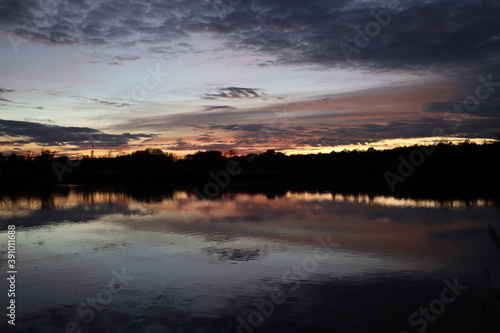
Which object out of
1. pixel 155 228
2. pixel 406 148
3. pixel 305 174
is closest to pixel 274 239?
pixel 155 228

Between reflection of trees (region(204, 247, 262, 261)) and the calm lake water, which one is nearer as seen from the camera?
the calm lake water

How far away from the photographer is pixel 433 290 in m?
7.39

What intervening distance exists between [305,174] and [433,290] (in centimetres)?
6321

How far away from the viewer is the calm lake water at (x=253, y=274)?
20.0 feet

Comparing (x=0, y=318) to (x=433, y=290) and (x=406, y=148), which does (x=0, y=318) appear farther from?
(x=406, y=148)

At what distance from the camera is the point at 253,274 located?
27.8ft

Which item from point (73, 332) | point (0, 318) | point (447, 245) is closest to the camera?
point (73, 332)

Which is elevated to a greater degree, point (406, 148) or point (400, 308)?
point (406, 148)

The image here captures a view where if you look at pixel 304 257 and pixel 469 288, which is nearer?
pixel 469 288

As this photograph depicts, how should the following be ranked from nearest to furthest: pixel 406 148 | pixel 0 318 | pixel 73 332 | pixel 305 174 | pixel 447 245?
pixel 73 332, pixel 0 318, pixel 447 245, pixel 305 174, pixel 406 148

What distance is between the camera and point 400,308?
6.45 meters

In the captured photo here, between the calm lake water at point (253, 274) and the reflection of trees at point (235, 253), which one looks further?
the reflection of trees at point (235, 253)

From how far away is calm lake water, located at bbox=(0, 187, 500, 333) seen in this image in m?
6.09

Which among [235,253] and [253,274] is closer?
[253,274]
